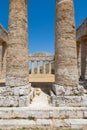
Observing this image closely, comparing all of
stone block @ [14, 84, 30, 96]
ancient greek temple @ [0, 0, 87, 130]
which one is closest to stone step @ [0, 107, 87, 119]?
ancient greek temple @ [0, 0, 87, 130]

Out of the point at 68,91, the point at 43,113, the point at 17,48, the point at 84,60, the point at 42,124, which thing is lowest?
the point at 42,124

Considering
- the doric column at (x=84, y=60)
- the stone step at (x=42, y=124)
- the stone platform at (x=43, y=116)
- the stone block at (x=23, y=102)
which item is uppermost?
the doric column at (x=84, y=60)

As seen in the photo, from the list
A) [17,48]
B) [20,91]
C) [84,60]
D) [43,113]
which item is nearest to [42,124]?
[43,113]

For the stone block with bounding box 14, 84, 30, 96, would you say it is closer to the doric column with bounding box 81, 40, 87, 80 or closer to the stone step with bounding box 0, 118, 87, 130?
the stone step with bounding box 0, 118, 87, 130

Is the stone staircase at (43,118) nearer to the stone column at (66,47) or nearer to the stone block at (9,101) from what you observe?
the stone block at (9,101)

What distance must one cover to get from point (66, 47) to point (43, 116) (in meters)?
4.73

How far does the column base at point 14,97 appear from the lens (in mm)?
9095

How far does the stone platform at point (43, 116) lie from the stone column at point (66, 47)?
2.04 meters

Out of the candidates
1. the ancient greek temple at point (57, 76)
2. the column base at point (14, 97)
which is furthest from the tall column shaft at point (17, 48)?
the column base at point (14, 97)

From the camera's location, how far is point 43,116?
26.9 ft

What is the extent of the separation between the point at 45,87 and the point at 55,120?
17.9 feet

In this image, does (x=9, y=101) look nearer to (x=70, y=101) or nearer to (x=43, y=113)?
(x=43, y=113)

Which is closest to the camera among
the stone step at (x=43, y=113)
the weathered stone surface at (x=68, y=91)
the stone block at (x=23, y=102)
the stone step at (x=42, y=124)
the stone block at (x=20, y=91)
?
the stone step at (x=42, y=124)

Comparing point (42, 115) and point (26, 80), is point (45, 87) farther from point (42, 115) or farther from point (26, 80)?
point (42, 115)
